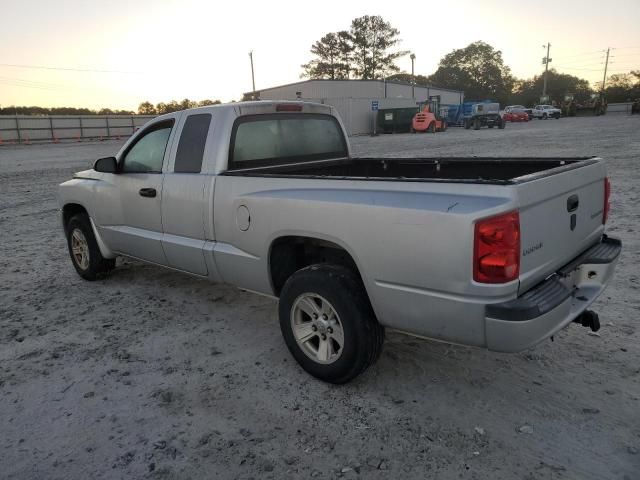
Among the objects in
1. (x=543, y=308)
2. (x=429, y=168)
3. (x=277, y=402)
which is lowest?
(x=277, y=402)

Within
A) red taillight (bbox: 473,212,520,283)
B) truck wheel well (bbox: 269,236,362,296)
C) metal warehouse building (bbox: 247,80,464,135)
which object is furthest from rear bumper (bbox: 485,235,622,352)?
metal warehouse building (bbox: 247,80,464,135)

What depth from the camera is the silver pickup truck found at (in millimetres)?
2424

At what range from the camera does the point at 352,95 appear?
5203 centimetres

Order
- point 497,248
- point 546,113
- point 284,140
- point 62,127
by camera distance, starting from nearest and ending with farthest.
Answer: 1. point 497,248
2. point 284,140
3. point 62,127
4. point 546,113

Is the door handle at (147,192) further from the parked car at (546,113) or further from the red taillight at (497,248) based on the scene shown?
the parked car at (546,113)

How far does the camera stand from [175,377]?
3393 millimetres

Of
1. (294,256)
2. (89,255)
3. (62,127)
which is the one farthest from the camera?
(62,127)

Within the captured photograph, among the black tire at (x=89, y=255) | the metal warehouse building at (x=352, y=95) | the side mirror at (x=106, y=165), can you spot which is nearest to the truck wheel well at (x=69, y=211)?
the black tire at (x=89, y=255)

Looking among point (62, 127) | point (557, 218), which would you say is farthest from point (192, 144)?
point (62, 127)

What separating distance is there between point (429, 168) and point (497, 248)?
2205 mm

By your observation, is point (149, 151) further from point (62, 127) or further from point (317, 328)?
point (62, 127)

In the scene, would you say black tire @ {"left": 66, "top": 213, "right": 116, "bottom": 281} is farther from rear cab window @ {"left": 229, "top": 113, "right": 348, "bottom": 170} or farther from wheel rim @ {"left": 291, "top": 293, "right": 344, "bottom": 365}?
wheel rim @ {"left": 291, "top": 293, "right": 344, "bottom": 365}

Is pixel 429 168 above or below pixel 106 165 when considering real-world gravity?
below

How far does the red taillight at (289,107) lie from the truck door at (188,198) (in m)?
0.64
